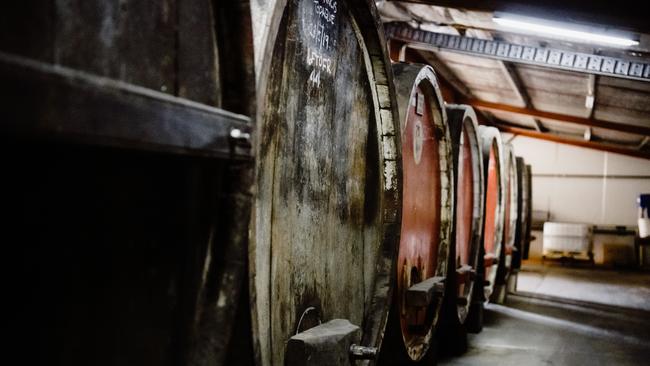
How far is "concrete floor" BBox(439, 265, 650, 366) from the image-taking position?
5.07m

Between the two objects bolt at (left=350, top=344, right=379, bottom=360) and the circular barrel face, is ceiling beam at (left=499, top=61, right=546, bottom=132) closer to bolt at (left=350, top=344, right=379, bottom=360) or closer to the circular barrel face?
the circular barrel face

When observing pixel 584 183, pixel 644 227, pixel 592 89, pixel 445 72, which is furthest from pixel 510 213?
pixel 584 183

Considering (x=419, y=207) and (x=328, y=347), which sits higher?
(x=419, y=207)

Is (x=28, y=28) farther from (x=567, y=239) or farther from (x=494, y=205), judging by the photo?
(x=567, y=239)

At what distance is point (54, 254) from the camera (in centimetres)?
86

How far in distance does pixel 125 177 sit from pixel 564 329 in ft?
20.6

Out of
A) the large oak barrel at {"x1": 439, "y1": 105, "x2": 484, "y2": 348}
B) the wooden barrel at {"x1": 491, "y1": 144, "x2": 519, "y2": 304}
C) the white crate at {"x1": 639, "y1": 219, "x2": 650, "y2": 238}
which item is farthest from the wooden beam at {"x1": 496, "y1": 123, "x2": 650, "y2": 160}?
the large oak barrel at {"x1": 439, "y1": 105, "x2": 484, "y2": 348}

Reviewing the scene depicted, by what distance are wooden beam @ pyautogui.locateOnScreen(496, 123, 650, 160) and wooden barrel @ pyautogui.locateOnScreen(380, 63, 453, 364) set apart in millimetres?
16721

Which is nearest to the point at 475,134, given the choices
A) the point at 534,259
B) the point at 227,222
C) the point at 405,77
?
the point at 405,77

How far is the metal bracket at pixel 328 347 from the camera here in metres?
1.56

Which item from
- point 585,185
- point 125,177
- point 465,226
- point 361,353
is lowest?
point 361,353

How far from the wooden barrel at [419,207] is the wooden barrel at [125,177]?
5.75ft

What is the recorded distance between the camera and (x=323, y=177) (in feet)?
6.15

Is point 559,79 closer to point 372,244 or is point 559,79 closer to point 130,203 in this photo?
point 372,244
